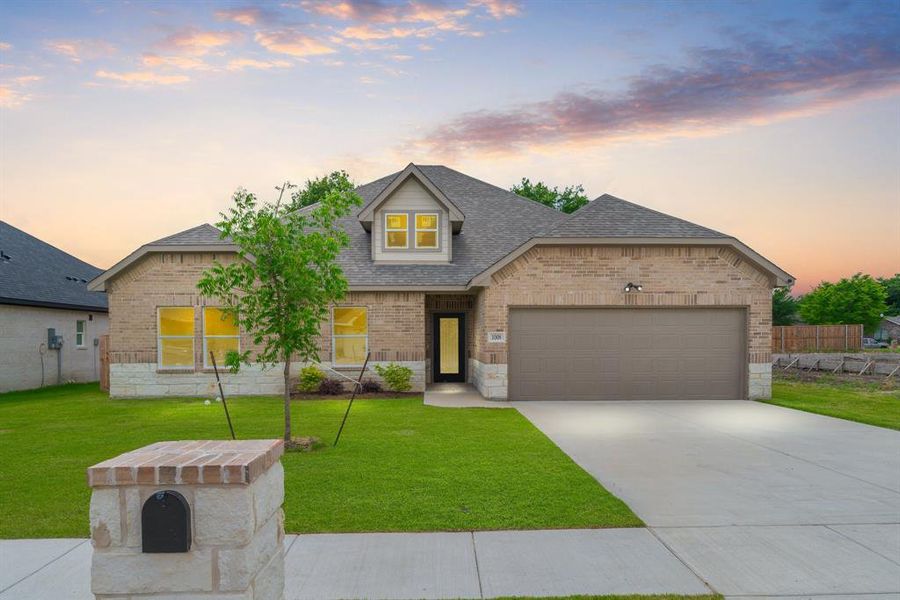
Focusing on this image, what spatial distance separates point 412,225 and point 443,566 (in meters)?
14.0

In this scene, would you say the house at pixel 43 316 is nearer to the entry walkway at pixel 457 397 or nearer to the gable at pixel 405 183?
the gable at pixel 405 183

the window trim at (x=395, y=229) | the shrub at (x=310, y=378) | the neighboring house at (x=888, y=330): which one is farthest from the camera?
the neighboring house at (x=888, y=330)

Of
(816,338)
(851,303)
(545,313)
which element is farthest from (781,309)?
(545,313)

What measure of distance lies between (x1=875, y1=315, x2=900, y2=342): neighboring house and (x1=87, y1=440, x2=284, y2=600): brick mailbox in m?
92.3

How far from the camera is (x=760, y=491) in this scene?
619cm

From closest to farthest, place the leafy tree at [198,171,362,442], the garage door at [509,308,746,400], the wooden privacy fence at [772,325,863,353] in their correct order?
1. the leafy tree at [198,171,362,442]
2. the garage door at [509,308,746,400]
3. the wooden privacy fence at [772,325,863,353]

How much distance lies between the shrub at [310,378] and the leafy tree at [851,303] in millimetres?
68640

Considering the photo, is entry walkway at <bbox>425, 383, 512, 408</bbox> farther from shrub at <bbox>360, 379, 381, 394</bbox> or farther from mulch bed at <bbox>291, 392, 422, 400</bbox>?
shrub at <bbox>360, 379, 381, 394</bbox>

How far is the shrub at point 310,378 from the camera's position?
1506 cm

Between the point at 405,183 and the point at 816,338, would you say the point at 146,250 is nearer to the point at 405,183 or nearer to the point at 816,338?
the point at 405,183

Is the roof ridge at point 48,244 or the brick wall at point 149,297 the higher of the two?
the roof ridge at point 48,244

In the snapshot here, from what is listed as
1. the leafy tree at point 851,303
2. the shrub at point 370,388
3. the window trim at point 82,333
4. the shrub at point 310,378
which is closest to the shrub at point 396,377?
the shrub at point 370,388

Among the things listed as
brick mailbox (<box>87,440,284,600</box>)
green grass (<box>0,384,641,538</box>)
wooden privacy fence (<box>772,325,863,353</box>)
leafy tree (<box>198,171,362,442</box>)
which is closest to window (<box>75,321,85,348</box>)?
green grass (<box>0,384,641,538</box>)

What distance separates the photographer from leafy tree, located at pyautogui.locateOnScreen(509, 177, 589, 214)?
1393 inches
